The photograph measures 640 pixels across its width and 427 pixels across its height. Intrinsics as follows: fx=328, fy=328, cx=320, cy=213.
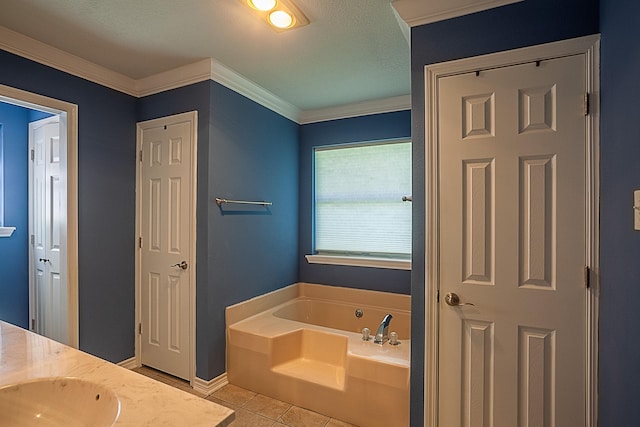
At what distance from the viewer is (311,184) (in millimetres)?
3580

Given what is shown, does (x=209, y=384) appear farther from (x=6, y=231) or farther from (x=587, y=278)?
(x=587, y=278)

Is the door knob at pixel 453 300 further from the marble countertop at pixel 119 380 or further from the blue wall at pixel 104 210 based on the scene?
the blue wall at pixel 104 210

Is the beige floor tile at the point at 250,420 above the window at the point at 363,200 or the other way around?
the other way around

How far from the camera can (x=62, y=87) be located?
2.35 meters

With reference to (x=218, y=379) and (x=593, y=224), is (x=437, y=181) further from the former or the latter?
(x=218, y=379)

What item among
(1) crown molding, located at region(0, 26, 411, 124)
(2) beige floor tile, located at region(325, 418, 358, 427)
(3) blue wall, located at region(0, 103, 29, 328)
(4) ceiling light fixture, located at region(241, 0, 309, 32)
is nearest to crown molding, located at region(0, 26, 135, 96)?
(1) crown molding, located at region(0, 26, 411, 124)

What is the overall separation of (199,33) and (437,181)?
170 cm

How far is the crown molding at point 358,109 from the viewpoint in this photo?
3.12 meters

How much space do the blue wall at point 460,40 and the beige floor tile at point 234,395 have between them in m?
1.24

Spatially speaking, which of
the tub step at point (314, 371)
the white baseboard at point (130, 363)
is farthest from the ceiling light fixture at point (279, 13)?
the white baseboard at point (130, 363)

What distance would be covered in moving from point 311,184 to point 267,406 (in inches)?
83.7

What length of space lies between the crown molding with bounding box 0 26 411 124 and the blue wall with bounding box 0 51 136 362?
75mm

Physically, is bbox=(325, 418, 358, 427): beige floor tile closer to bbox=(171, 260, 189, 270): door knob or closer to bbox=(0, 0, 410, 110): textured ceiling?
bbox=(171, 260, 189, 270): door knob

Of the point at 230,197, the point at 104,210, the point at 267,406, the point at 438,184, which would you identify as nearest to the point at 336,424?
the point at 267,406
